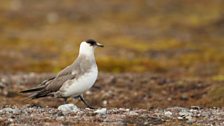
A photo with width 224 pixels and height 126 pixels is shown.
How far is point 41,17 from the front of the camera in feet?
209

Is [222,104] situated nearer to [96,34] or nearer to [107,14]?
[96,34]

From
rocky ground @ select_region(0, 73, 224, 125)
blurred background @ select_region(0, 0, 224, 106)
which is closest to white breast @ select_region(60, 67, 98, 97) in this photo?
rocky ground @ select_region(0, 73, 224, 125)

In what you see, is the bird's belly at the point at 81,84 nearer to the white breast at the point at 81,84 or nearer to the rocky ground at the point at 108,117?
the white breast at the point at 81,84

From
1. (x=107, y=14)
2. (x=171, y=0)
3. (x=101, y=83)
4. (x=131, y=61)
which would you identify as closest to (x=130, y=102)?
(x=101, y=83)

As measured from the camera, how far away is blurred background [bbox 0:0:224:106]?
115 ft

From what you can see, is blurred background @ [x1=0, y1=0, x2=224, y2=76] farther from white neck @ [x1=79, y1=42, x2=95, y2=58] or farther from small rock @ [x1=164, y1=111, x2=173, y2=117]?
small rock @ [x1=164, y1=111, x2=173, y2=117]

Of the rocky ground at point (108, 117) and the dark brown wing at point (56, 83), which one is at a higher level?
the dark brown wing at point (56, 83)

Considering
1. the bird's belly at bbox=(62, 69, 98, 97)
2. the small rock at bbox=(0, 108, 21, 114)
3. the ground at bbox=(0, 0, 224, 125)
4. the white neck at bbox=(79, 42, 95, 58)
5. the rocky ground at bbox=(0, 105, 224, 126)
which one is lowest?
the rocky ground at bbox=(0, 105, 224, 126)

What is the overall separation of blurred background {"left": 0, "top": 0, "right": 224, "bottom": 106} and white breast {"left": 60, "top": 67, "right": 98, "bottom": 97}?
196 inches

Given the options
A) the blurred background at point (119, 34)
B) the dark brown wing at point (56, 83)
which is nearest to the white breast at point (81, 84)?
the dark brown wing at point (56, 83)

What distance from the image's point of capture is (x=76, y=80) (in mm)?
16047

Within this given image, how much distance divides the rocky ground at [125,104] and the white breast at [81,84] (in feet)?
1.88

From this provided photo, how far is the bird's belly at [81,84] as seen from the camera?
1595 centimetres

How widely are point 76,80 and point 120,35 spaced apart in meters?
36.3
